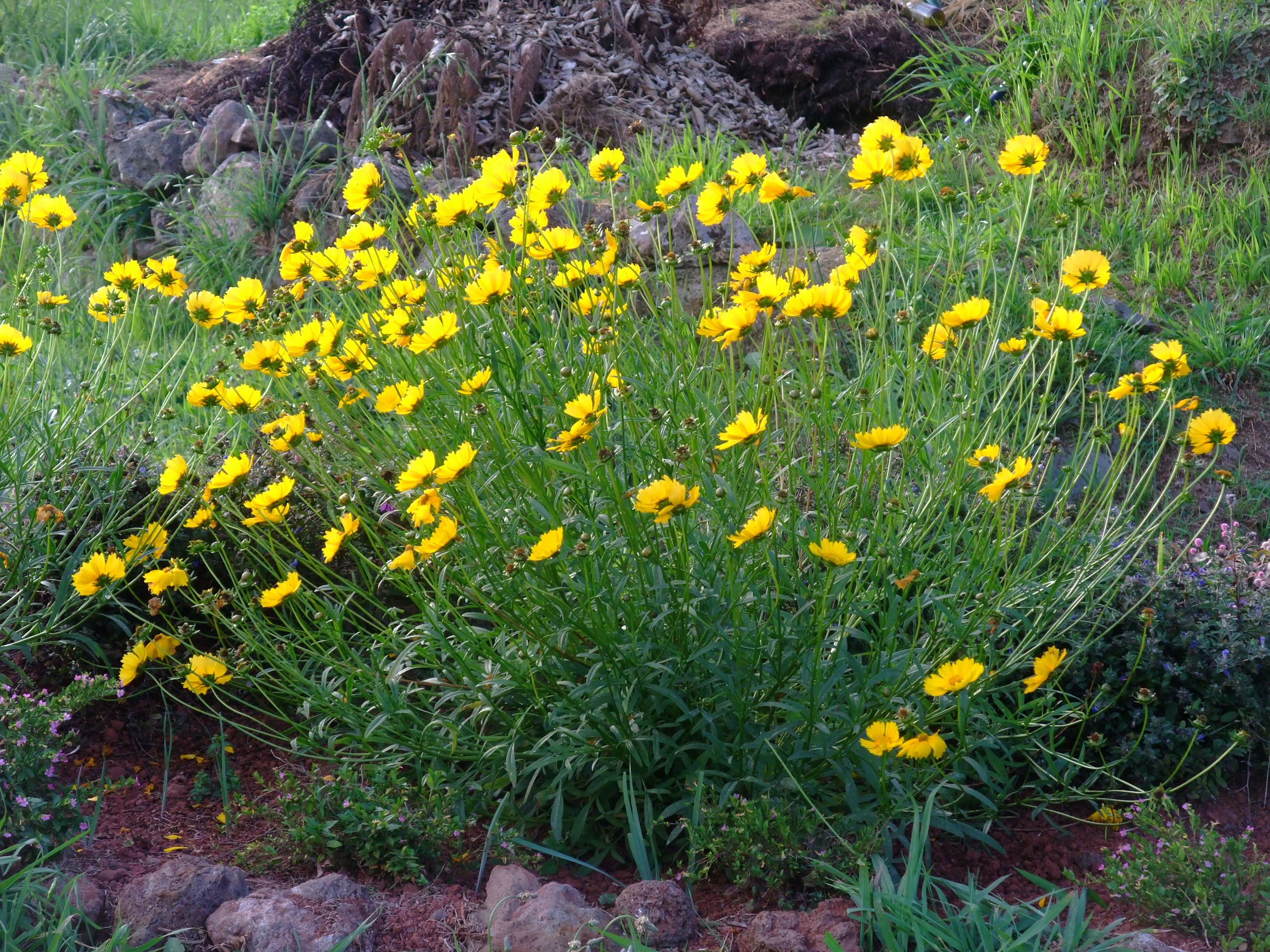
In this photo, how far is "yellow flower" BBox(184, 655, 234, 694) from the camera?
2.22 m

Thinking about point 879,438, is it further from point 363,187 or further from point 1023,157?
point 363,187

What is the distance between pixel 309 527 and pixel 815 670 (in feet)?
5.38

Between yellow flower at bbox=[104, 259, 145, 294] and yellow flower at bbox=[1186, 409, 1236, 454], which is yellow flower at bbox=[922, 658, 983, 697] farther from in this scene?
yellow flower at bbox=[104, 259, 145, 294]

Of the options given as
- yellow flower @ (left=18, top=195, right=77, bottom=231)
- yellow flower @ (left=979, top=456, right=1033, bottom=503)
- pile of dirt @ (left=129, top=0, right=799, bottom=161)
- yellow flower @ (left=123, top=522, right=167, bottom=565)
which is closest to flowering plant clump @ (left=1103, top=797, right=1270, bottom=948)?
yellow flower @ (left=979, top=456, right=1033, bottom=503)

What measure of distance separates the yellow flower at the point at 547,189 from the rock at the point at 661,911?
4.40ft

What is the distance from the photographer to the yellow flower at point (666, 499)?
180cm

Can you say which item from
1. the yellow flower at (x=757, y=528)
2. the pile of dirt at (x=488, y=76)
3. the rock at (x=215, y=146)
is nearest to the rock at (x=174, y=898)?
the yellow flower at (x=757, y=528)

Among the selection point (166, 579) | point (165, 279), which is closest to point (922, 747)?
point (166, 579)

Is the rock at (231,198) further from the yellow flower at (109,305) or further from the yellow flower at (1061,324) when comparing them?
the yellow flower at (1061,324)

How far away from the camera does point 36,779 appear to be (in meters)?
2.05

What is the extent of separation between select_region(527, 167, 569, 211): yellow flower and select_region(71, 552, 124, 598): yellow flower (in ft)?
3.63

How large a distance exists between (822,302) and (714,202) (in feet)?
1.75

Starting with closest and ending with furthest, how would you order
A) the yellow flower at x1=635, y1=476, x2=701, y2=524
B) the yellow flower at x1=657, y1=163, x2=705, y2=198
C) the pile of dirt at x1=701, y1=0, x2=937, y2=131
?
the yellow flower at x1=635, y1=476, x2=701, y2=524
the yellow flower at x1=657, y1=163, x2=705, y2=198
the pile of dirt at x1=701, y1=0, x2=937, y2=131

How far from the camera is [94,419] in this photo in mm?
3244
